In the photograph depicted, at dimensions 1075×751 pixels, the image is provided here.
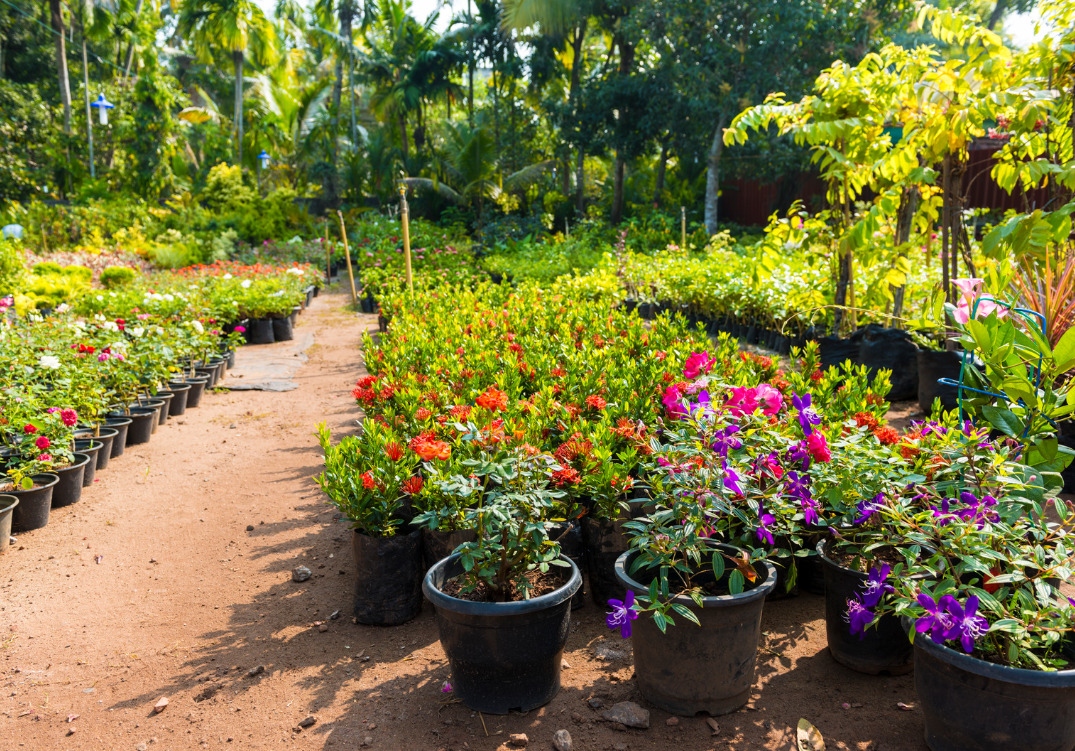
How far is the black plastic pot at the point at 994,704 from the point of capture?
70.0 inches

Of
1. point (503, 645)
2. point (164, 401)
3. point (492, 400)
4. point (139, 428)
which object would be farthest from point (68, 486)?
point (503, 645)

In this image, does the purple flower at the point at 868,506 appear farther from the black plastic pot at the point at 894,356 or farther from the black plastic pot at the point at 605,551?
the black plastic pot at the point at 894,356

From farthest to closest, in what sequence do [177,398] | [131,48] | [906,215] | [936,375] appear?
[131,48] → [177,398] → [906,215] → [936,375]

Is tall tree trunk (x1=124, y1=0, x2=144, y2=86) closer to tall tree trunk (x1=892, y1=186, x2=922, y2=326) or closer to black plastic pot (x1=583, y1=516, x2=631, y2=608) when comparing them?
tall tree trunk (x1=892, y1=186, x2=922, y2=326)

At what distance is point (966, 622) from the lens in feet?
5.81

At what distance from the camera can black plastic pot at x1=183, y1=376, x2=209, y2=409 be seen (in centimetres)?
666

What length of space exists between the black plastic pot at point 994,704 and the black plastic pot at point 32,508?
432 centimetres

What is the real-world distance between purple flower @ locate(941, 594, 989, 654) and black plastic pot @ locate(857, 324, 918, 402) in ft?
13.5

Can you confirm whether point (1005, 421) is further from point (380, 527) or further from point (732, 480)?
point (380, 527)

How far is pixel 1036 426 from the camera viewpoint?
2340mm

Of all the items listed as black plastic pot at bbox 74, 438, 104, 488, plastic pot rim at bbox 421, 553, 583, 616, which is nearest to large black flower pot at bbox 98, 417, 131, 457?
black plastic pot at bbox 74, 438, 104, 488

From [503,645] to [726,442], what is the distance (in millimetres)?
964

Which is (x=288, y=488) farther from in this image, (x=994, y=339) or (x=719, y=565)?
(x=994, y=339)

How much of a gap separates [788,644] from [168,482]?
4.05m
